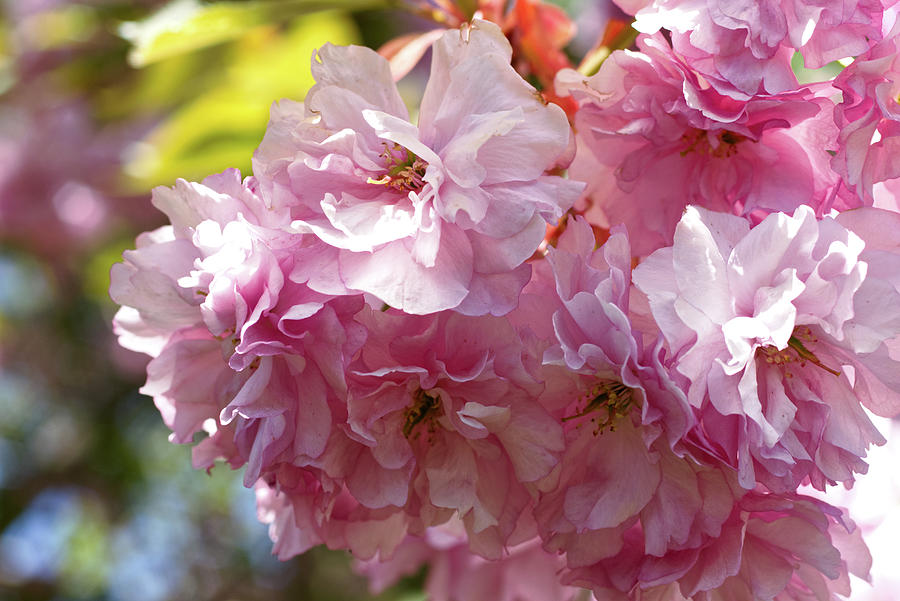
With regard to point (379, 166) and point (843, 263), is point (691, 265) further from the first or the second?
point (379, 166)

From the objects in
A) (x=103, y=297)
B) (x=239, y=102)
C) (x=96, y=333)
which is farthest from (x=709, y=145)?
(x=96, y=333)

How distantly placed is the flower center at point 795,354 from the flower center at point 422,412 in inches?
10.2

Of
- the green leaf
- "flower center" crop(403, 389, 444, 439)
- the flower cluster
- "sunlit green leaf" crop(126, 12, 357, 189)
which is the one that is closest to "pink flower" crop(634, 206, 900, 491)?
the flower cluster

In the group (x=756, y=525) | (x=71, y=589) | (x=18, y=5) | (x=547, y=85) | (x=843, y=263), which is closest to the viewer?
(x=843, y=263)

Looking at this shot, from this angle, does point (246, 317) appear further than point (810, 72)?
No

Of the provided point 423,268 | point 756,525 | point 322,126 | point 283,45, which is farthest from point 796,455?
point 283,45

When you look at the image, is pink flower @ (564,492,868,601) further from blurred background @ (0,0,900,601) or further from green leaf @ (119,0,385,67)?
blurred background @ (0,0,900,601)

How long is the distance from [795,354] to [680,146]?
206 mm

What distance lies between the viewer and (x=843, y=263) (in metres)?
0.64

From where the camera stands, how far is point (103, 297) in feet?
6.67

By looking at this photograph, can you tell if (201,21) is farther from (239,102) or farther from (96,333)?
(96,333)

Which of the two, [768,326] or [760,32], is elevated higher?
[760,32]

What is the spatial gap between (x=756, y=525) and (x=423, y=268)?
34cm

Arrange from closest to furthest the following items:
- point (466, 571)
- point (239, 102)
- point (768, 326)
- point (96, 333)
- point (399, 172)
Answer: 1. point (768, 326)
2. point (399, 172)
3. point (466, 571)
4. point (239, 102)
5. point (96, 333)
